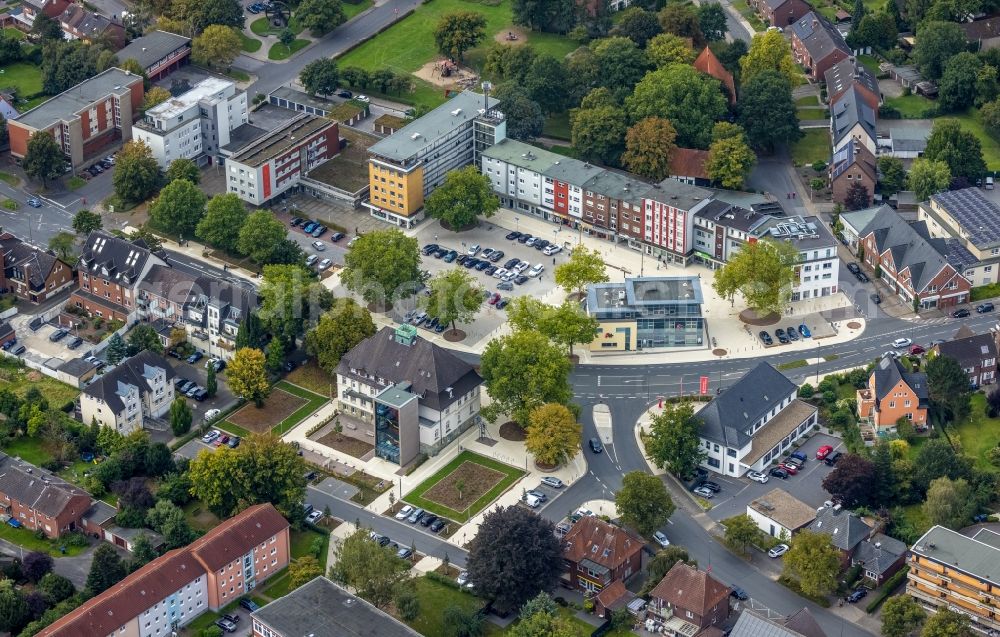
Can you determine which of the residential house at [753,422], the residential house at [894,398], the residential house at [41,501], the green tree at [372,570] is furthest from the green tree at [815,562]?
the residential house at [41,501]

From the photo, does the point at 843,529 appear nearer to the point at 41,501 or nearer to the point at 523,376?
the point at 523,376

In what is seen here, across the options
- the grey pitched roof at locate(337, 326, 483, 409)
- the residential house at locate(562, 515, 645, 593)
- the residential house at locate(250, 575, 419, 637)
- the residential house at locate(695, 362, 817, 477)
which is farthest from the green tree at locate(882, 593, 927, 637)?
the grey pitched roof at locate(337, 326, 483, 409)

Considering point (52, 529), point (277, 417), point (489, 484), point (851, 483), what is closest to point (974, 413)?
point (851, 483)

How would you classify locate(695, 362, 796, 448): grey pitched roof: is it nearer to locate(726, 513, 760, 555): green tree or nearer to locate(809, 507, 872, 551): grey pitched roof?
locate(726, 513, 760, 555): green tree

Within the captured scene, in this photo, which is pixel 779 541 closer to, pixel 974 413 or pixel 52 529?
pixel 974 413

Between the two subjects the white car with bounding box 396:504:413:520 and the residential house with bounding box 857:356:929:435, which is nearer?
the white car with bounding box 396:504:413:520

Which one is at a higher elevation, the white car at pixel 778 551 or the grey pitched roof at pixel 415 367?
→ the grey pitched roof at pixel 415 367

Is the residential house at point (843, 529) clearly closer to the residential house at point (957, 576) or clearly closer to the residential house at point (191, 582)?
the residential house at point (957, 576)
